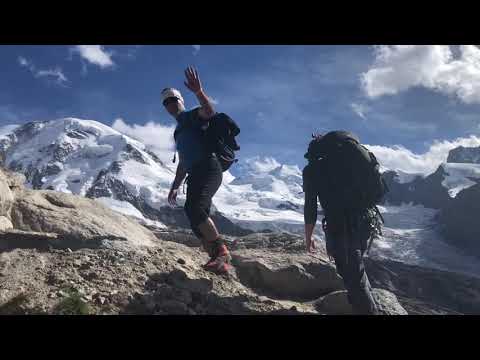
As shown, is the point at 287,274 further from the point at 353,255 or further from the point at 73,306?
the point at 73,306

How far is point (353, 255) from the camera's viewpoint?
4793mm

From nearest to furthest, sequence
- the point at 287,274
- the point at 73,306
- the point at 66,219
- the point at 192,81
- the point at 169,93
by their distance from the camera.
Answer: the point at 73,306 → the point at 192,81 → the point at 169,93 → the point at 66,219 → the point at 287,274

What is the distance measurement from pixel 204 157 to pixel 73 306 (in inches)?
91.0

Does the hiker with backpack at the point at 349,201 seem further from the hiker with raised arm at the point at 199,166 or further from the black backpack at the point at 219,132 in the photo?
the hiker with raised arm at the point at 199,166

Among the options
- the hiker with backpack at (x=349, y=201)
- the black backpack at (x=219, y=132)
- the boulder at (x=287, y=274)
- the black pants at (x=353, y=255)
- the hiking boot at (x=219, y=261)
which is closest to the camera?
the black pants at (x=353, y=255)

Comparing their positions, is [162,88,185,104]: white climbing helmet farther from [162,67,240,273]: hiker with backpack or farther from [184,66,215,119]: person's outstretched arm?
[184,66,215,119]: person's outstretched arm

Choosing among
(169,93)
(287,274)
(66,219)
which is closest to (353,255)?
(287,274)

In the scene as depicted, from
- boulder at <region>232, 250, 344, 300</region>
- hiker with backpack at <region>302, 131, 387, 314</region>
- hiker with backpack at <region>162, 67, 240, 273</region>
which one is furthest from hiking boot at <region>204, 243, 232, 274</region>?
hiker with backpack at <region>302, 131, 387, 314</region>

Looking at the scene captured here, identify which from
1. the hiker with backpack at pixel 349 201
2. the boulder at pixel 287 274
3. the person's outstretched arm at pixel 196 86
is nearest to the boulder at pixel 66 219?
the boulder at pixel 287 274

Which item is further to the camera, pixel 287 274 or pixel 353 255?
pixel 287 274

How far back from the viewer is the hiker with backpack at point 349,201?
4.75 metres

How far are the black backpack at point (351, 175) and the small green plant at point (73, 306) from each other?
3.09 meters
